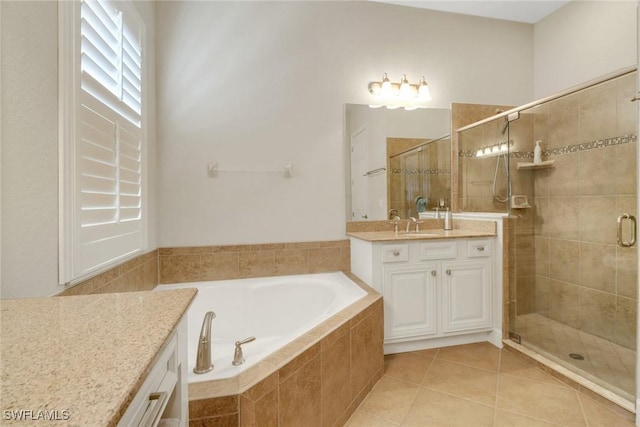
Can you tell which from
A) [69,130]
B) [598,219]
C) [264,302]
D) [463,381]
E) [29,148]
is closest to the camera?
[29,148]

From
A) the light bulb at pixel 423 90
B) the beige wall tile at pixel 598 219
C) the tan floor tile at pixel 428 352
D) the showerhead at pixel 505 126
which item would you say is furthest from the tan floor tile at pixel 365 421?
the light bulb at pixel 423 90

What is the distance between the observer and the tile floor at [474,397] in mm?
1509

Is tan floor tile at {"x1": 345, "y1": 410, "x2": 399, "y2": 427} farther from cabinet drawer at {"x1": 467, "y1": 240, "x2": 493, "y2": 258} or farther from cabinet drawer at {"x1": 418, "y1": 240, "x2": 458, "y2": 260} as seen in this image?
cabinet drawer at {"x1": 467, "y1": 240, "x2": 493, "y2": 258}

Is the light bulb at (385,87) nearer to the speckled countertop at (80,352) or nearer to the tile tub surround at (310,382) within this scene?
the tile tub surround at (310,382)

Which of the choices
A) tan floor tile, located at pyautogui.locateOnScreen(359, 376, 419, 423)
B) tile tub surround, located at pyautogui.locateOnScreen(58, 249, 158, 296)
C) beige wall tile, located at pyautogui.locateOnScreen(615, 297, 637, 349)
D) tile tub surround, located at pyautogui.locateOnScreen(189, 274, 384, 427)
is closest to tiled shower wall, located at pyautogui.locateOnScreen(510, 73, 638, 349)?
beige wall tile, located at pyautogui.locateOnScreen(615, 297, 637, 349)

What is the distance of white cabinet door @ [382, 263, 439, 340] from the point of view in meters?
2.10

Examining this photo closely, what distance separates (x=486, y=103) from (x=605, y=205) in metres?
1.37

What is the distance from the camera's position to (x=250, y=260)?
7.73 feet

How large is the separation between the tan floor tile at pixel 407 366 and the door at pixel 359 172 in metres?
1.11

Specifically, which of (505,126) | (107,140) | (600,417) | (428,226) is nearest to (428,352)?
(600,417)

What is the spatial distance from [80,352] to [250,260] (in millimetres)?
1875

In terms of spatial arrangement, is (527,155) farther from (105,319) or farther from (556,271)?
(105,319)

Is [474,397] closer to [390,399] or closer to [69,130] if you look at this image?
[390,399]

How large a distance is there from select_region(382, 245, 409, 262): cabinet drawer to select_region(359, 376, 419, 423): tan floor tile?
76 cm
